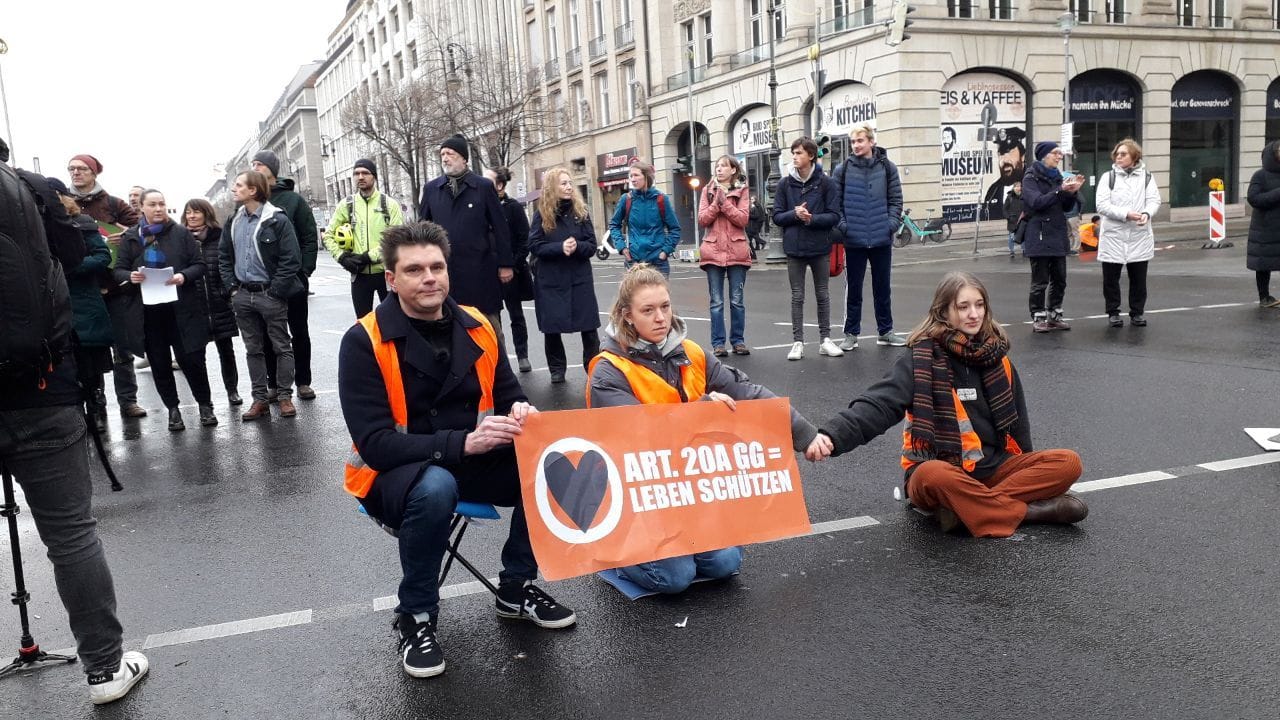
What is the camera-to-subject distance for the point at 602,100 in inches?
1911

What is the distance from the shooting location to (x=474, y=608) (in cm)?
396

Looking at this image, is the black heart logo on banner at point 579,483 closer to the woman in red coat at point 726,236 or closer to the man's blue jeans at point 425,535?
Answer: the man's blue jeans at point 425,535

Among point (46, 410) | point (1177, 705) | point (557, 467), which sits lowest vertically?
point (1177, 705)

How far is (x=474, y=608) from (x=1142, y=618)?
2574 millimetres

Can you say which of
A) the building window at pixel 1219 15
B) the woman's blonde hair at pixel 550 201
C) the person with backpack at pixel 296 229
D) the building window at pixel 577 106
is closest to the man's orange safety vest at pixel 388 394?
the person with backpack at pixel 296 229

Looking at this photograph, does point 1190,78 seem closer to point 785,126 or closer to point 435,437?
point 785,126

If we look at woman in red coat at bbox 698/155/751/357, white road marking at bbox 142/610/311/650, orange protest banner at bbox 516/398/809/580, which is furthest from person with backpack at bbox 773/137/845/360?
white road marking at bbox 142/610/311/650

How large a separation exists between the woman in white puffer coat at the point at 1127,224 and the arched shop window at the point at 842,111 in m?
19.9

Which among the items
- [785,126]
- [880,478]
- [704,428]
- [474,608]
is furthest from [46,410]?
[785,126]

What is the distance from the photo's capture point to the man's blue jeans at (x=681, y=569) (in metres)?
3.90

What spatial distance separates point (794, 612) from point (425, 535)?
1.45m

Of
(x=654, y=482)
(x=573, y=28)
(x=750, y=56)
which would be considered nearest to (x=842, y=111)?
(x=750, y=56)

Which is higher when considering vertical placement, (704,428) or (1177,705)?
(704,428)

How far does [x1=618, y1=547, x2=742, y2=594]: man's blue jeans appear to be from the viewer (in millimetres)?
3904
